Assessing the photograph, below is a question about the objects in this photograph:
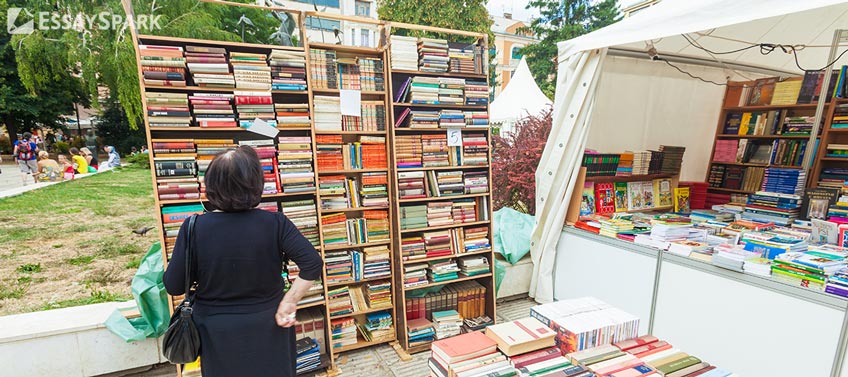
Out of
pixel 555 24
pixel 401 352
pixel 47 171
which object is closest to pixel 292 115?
pixel 401 352

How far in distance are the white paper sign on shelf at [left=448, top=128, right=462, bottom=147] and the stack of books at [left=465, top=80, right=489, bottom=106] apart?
0.81 ft

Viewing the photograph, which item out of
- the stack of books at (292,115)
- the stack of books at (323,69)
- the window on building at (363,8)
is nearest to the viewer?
the stack of books at (292,115)

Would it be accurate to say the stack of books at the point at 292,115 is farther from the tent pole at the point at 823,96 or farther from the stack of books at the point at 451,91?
the tent pole at the point at 823,96

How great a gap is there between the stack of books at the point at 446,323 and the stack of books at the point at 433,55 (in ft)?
6.58

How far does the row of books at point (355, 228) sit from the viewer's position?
2645mm

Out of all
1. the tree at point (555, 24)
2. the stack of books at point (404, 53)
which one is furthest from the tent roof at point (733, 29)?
the tree at point (555, 24)

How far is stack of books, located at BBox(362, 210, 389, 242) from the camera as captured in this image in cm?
279

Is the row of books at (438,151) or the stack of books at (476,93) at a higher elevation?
the stack of books at (476,93)

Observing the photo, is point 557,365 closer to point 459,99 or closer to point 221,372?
point 221,372

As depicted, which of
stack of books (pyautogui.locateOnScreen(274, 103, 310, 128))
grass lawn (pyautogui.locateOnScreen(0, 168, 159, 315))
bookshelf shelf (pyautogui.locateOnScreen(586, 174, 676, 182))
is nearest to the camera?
stack of books (pyautogui.locateOnScreen(274, 103, 310, 128))

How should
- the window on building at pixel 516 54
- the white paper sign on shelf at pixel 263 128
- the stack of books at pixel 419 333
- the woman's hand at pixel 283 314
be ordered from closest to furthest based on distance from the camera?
1. the woman's hand at pixel 283 314
2. the white paper sign on shelf at pixel 263 128
3. the stack of books at pixel 419 333
4. the window on building at pixel 516 54

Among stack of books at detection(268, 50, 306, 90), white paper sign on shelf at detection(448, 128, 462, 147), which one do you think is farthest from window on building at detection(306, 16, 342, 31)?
white paper sign on shelf at detection(448, 128, 462, 147)

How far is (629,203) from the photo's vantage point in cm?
377

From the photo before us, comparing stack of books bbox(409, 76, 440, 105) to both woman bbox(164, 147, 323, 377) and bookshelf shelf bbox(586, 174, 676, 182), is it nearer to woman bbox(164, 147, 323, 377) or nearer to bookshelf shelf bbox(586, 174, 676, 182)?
woman bbox(164, 147, 323, 377)
